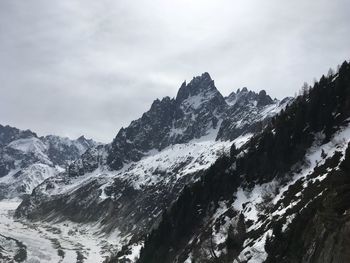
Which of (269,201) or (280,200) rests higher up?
(269,201)

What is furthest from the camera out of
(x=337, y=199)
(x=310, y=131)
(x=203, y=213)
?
(x=203, y=213)

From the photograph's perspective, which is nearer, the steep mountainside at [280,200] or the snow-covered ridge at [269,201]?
the steep mountainside at [280,200]

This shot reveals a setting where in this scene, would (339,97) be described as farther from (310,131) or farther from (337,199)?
(337,199)

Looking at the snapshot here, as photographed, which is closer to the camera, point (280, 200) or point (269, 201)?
point (280, 200)

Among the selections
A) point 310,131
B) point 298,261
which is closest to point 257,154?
point 310,131

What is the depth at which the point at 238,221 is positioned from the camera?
95500mm

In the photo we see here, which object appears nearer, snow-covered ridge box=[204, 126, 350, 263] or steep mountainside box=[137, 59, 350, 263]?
steep mountainside box=[137, 59, 350, 263]

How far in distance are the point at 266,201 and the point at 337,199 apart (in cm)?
4354

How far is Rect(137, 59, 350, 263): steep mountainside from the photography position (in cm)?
5444

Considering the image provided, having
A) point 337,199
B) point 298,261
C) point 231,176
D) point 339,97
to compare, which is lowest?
point 298,261

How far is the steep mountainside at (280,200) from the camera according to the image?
5444 centimetres

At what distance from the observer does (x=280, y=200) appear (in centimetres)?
8738

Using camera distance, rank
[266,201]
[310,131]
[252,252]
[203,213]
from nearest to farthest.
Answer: [252,252] → [266,201] → [310,131] → [203,213]

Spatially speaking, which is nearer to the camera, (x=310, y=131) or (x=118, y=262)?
(x=310, y=131)
